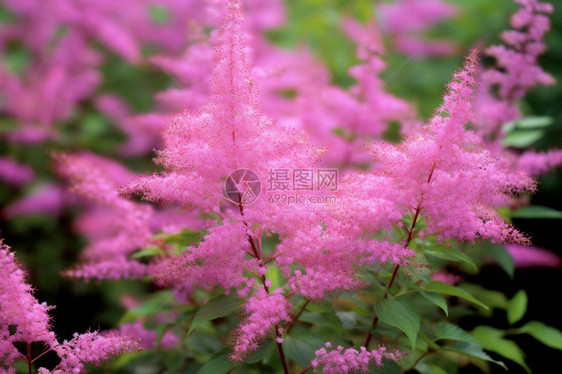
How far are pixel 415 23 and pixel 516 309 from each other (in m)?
2.81

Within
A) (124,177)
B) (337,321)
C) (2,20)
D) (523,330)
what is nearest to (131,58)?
(124,177)

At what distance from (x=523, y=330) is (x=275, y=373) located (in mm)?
924

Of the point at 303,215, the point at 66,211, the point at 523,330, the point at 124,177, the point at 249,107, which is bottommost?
the point at 66,211

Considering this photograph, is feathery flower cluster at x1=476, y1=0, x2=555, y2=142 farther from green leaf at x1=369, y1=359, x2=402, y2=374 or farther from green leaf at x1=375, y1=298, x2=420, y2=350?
green leaf at x1=369, y1=359, x2=402, y2=374

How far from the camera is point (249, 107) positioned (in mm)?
1096

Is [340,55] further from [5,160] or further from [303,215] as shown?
[303,215]

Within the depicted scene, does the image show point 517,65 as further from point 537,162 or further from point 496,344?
point 496,344

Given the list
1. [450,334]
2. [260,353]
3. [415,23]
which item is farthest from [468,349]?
[415,23]

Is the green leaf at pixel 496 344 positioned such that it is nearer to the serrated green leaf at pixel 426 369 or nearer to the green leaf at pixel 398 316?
the serrated green leaf at pixel 426 369

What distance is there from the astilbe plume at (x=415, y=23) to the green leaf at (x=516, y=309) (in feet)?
8.23

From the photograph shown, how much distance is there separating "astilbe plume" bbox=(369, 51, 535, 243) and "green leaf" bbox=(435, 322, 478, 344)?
1.12 feet

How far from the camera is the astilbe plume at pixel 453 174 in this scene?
1075 mm

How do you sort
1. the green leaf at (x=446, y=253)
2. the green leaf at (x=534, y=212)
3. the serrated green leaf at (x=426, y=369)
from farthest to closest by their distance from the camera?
Result: 1. the green leaf at (x=534, y=212)
2. the serrated green leaf at (x=426, y=369)
3. the green leaf at (x=446, y=253)

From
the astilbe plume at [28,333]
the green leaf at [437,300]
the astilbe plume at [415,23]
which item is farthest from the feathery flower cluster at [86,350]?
the astilbe plume at [415,23]
